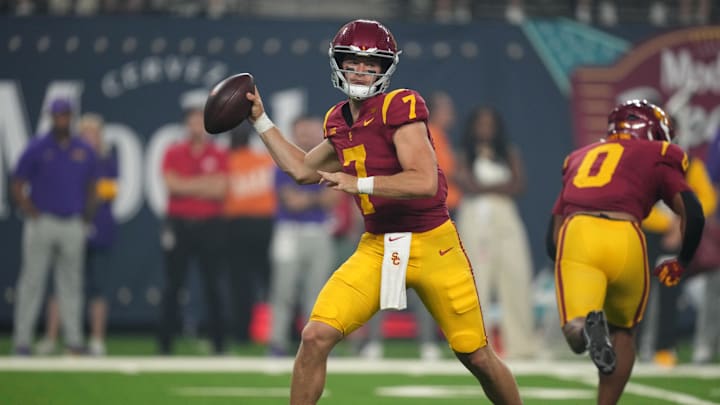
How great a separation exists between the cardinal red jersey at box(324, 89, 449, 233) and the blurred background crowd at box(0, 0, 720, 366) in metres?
5.05

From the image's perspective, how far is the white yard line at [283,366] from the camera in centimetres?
1044

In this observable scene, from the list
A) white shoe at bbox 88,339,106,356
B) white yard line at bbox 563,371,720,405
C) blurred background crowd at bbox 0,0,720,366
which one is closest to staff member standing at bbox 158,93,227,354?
blurred background crowd at bbox 0,0,720,366

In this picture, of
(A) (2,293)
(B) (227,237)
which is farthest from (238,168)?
(A) (2,293)

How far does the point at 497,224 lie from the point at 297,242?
175 centimetres

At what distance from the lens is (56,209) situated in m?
11.3

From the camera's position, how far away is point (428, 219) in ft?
20.4

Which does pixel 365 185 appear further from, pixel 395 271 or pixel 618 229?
pixel 618 229

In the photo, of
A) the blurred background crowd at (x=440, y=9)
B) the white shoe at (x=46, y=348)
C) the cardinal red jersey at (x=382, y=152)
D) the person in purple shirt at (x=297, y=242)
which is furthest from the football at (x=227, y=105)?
the blurred background crowd at (x=440, y=9)

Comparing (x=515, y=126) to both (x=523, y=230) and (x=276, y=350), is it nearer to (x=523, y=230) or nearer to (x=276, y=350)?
(x=523, y=230)

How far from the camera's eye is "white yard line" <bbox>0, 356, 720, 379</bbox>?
1044cm

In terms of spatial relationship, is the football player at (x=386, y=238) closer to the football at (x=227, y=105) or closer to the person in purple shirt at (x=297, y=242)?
the football at (x=227, y=105)

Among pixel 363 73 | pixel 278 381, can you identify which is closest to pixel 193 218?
pixel 278 381

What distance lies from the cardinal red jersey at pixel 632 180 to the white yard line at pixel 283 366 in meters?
3.69

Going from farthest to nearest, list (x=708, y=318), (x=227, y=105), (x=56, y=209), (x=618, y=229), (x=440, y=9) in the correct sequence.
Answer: (x=440, y=9)
(x=708, y=318)
(x=56, y=209)
(x=618, y=229)
(x=227, y=105)
